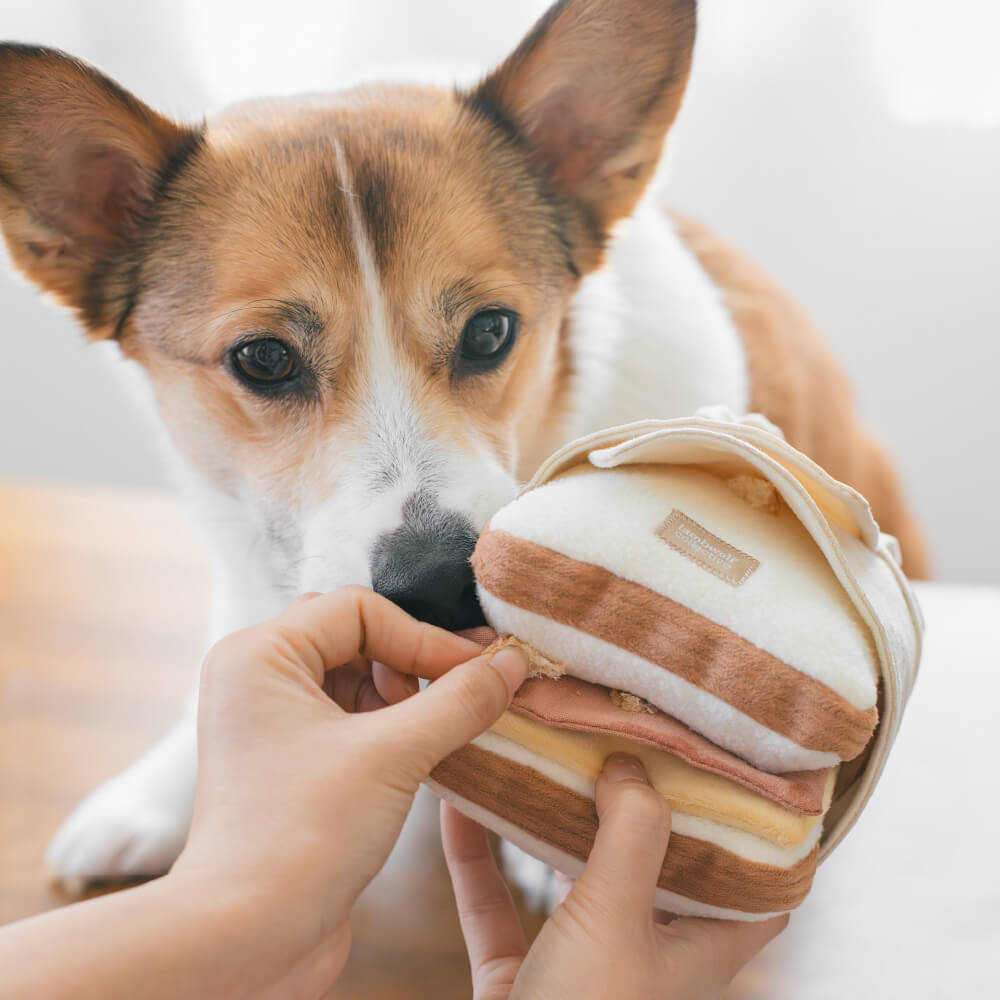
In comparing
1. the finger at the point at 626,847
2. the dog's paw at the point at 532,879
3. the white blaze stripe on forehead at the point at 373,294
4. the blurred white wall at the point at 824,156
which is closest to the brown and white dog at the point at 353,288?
the white blaze stripe on forehead at the point at 373,294

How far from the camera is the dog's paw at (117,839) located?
1021 mm

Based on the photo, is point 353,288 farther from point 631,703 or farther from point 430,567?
point 631,703

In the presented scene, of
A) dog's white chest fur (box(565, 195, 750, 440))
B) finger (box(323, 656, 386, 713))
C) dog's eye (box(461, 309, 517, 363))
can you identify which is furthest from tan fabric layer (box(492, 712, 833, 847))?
dog's white chest fur (box(565, 195, 750, 440))

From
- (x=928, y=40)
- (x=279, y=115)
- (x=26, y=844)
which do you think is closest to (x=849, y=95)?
(x=928, y=40)

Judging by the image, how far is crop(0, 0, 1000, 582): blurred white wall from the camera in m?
1.88

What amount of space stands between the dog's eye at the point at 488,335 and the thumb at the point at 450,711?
0.47 metres

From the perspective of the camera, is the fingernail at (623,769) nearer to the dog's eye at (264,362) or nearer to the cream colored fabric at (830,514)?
the cream colored fabric at (830,514)

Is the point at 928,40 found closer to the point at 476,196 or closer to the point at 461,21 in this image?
the point at 461,21

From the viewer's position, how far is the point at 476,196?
1.00 metres

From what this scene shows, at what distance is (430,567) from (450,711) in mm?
224

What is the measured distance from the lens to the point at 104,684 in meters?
1.36

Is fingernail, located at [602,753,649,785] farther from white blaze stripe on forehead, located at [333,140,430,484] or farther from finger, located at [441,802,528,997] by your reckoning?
white blaze stripe on forehead, located at [333,140,430,484]

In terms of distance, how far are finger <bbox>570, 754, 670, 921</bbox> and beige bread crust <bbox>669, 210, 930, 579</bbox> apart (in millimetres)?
768

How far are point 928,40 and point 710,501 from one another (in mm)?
1869
